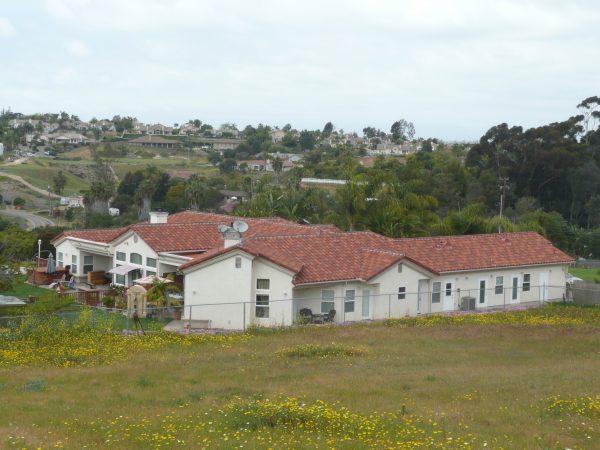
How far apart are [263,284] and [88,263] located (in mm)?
15587

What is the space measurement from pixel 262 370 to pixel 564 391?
7.71m

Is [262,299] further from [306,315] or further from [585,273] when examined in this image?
[585,273]

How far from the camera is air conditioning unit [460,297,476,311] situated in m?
39.8

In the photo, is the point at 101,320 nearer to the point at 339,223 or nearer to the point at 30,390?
the point at 30,390

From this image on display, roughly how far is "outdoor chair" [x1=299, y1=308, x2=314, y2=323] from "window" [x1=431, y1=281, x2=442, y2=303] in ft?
21.6

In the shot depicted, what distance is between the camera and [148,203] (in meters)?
94.6

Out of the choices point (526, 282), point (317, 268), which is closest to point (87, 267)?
point (317, 268)

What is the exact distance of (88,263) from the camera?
4709cm

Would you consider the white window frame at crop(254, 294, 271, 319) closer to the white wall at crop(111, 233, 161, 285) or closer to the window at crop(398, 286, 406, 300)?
the window at crop(398, 286, 406, 300)

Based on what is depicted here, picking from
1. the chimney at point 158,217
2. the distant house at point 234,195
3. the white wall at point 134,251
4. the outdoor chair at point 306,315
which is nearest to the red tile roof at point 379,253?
the outdoor chair at point 306,315

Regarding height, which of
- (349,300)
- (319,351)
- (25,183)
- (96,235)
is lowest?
(319,351)

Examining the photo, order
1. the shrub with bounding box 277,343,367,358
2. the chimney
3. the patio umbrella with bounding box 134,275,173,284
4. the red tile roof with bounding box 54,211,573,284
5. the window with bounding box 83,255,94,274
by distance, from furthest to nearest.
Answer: the chimney < the window with bounding box 83,255,94,274 < the patio umbrella with bounding box 134,275,173,284 < the red tile roof with bounding box 54,211,573,284 < the shrub with bounding box 277,343,367,358

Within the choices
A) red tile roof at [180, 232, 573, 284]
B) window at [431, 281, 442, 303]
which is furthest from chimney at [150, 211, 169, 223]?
window at [431, 281, 442, 303]

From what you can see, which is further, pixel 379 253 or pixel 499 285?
pixel 499 285
